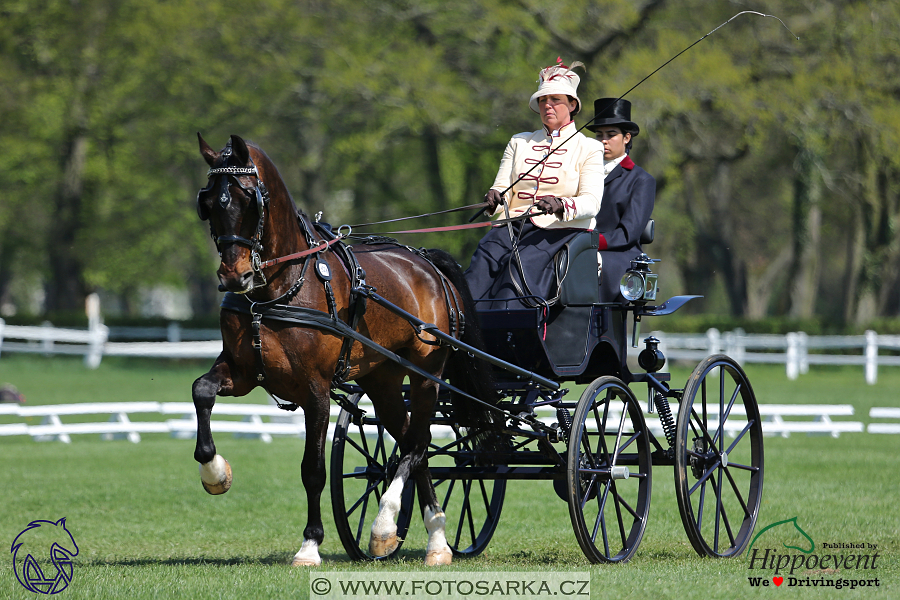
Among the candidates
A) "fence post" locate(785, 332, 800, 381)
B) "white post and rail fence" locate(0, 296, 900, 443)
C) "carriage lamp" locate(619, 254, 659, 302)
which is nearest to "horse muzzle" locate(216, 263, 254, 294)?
"carriage lamp" locate(619, 254, 659, 302)

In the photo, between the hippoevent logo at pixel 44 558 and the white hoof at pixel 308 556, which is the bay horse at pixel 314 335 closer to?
the white hoof at pixel 308 556


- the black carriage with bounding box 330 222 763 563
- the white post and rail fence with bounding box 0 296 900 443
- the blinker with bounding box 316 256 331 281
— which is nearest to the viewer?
the blinker with bounding box 316 256 331 281

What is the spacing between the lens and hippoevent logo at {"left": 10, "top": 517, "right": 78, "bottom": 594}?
6.19m

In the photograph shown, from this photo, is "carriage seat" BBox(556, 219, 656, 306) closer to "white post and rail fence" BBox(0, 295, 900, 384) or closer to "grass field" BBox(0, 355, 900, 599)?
"grass field" BBox(0, 355, 900, 599)

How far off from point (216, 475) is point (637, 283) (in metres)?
3.02

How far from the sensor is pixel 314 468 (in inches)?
251

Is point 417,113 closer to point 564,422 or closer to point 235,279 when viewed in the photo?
point 564,422

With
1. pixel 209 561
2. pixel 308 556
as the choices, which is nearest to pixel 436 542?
pixel 308 556

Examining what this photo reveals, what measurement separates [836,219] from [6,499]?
Answer: 3593cm

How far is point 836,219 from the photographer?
41438mm

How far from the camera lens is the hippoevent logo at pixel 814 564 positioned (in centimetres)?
627

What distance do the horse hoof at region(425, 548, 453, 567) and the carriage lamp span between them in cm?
199

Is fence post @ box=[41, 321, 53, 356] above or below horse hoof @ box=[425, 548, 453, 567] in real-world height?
below

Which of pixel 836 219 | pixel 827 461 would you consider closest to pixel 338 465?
pixel 827 461
